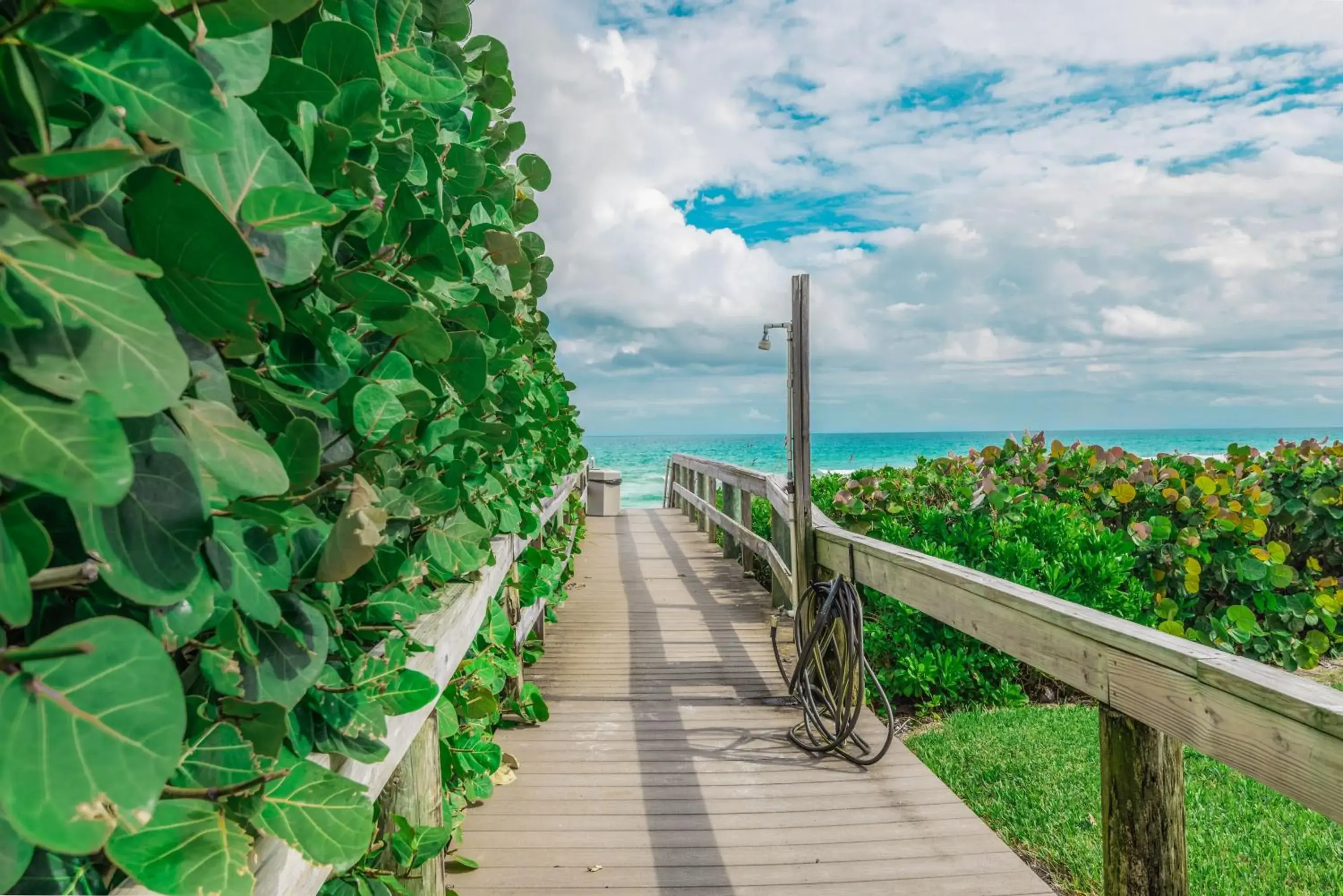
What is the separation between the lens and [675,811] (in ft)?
9.76

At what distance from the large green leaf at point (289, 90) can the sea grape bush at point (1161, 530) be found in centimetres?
436

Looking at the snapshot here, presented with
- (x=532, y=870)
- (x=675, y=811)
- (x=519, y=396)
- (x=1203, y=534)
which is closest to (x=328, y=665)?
(x=519, y=396)

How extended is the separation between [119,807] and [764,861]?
8.46ft

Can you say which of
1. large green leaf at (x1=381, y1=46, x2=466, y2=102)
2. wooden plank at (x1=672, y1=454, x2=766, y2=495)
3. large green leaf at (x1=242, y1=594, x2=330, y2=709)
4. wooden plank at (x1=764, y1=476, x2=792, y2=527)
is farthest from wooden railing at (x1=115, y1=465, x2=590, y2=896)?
wooden plank at (x1=672, y1=454, x2=766, y2=495)

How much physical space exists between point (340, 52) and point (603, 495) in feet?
44.3

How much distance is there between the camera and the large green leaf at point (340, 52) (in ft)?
2.21

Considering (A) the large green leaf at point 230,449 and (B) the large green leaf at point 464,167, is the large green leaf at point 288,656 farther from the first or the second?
(B) the large green leaf at point 464,167

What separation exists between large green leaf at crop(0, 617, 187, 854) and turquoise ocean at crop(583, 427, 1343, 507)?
2802cm

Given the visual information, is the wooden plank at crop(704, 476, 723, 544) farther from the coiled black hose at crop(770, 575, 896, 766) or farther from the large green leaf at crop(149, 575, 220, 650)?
the large green leaf at crop(149, 575, 220, 650)

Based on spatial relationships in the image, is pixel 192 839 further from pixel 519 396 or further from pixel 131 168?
pixel 519 396

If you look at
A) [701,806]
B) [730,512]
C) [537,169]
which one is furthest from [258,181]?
[730,512]

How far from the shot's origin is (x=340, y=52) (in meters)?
0.70

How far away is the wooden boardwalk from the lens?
2523mm

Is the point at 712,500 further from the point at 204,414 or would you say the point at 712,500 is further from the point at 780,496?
the point at 204,414
